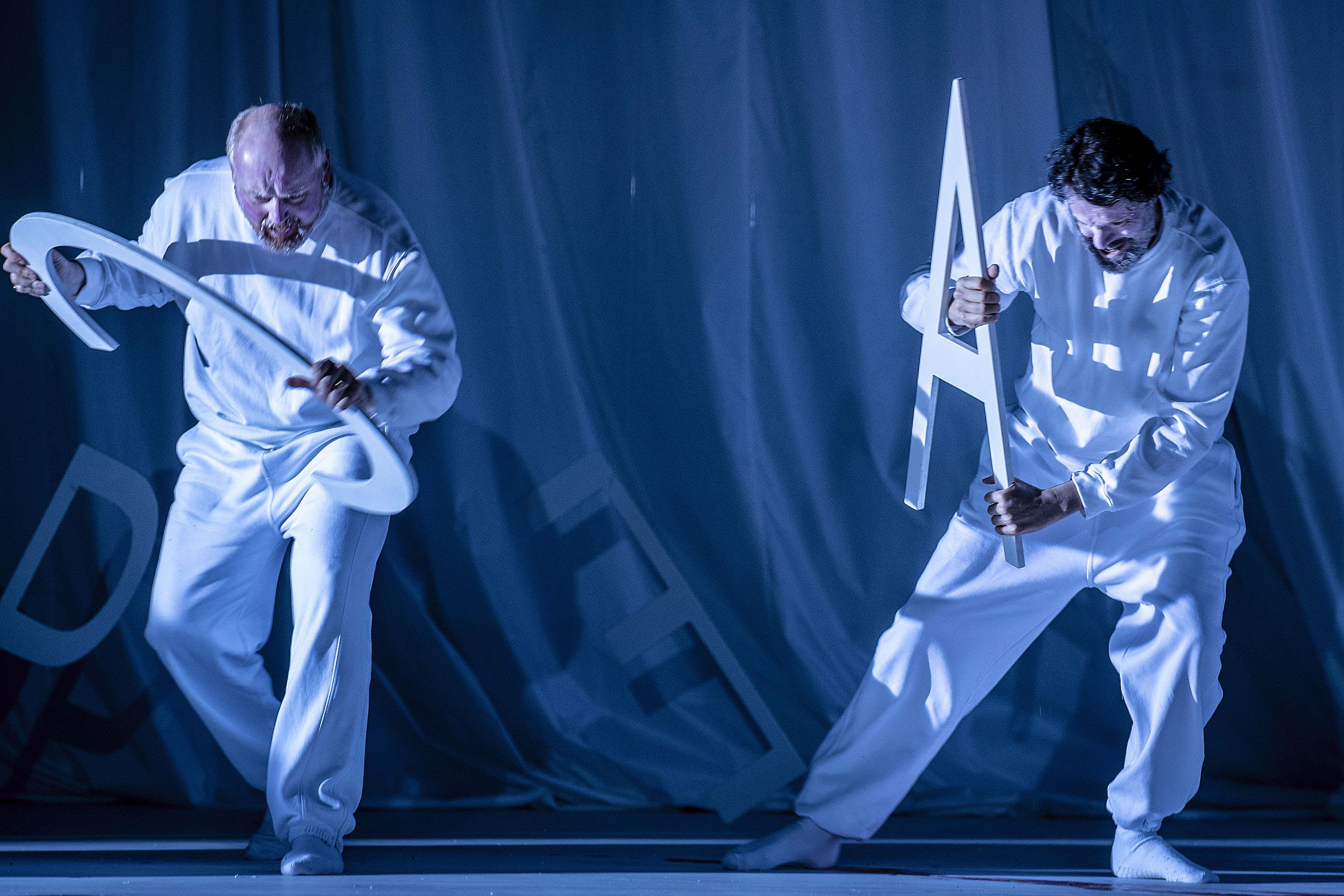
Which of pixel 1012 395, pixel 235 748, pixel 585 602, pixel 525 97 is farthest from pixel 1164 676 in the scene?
pixel 525 97

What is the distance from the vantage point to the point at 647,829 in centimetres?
240

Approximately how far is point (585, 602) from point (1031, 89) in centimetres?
145

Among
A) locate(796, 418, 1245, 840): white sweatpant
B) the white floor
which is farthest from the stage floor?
locate(796, 418, 1245, 840): white sweatpant

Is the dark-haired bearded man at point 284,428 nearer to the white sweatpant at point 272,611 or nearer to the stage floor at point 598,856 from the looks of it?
the white sweatpant at point 272,611

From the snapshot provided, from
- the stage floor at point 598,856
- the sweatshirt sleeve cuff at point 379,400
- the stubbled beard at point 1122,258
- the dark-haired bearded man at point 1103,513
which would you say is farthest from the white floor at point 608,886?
the stubbled beard at point 1122,258

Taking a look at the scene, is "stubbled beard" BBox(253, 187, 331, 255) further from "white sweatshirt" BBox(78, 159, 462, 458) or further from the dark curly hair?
the dark curly hair

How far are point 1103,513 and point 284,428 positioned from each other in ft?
4.28

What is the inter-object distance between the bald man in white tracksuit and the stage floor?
0.20 m

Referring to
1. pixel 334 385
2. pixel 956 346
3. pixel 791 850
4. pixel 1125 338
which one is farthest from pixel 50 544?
pixel 1125 338

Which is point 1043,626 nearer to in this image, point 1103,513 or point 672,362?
point 1103,513

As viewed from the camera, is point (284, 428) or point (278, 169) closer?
point (278, 169)

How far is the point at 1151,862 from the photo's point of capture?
1.88 meters

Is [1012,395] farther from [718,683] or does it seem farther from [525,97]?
[525,97]

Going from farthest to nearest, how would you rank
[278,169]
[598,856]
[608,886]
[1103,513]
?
[598,856], [1103,513], [278,169], [608,886]
